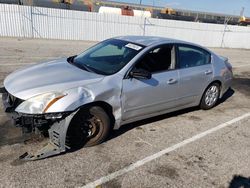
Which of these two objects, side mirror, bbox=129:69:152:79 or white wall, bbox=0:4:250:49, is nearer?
side mirror, bbox=129:69:152:79

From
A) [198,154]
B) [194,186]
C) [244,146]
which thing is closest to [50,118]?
[194,186]

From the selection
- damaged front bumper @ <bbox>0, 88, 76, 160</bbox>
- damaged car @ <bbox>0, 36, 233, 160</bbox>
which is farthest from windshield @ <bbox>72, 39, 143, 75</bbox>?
damaged front bumper @ <bbox>0, 88, 76, 160</bbox>

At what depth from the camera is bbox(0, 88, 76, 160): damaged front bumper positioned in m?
3.53

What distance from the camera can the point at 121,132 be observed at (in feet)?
15.3

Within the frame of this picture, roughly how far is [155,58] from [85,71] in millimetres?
1254

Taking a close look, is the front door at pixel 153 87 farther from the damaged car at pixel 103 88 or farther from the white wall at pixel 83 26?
the white wall at pixel 83 26

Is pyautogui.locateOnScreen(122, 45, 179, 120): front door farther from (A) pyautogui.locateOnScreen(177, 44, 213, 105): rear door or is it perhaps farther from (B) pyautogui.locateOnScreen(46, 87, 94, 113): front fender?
(B) pyautogui.locateOnScreen(46, 87, 94, 113): front fender

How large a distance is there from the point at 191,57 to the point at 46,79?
9.62 feet

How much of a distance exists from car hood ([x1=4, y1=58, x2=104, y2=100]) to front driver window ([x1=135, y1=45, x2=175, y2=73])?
2.87 ft

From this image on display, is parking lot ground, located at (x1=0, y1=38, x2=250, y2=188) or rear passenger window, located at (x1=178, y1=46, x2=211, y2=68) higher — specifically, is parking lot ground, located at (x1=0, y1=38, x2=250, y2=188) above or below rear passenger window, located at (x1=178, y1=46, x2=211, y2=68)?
below

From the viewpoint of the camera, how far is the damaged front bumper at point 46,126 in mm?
3525

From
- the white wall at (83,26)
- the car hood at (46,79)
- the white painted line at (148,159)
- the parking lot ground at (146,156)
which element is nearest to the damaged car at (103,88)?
the car hood at (46,79)

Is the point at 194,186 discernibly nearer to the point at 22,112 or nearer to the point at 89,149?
the point at 89,149

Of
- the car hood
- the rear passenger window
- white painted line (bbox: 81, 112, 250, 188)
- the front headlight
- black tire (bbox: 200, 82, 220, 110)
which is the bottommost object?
white painted line (bbox: 81, 112, 250, 188)
